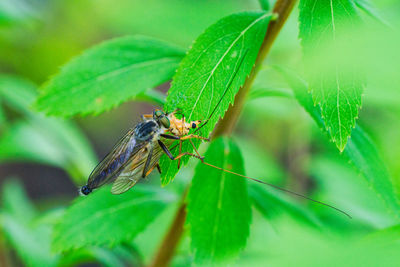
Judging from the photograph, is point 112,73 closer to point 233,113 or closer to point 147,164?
point 147,164

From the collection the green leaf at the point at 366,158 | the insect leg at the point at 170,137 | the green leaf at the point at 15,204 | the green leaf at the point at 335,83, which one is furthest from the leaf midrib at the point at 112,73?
the green leaf at the point at 15,204

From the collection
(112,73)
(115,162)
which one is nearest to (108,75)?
(112,73)

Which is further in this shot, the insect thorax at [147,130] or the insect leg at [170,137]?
the insect thorax at [147,130]

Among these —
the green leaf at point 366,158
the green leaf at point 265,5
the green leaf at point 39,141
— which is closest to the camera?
the green leaf at point 366,158

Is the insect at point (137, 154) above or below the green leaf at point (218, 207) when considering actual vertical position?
above

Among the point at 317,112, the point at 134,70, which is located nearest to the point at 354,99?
the point at 317,112

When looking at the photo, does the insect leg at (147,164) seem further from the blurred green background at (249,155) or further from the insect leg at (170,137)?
the blurred green background at (249,155)
